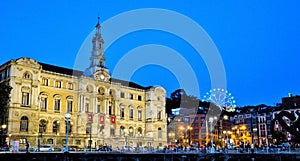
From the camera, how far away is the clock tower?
3055 inches

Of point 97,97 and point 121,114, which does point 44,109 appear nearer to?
point 97,97

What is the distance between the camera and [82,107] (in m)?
72.6

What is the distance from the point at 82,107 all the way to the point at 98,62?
14.5 metres

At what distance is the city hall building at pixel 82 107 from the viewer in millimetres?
62531

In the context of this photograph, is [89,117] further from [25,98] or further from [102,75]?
[25,98]

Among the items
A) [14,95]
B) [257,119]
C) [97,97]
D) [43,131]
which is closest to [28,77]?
[14,95]

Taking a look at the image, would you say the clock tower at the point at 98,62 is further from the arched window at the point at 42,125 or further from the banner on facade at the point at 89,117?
the arched window at the point at 42,125

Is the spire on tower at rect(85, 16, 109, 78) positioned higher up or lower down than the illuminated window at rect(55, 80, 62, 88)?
higher up

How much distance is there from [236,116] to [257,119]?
13572 mm

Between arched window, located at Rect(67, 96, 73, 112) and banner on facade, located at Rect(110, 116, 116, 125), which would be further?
banner on facade, located at Rect(110, 116, 116, 125)

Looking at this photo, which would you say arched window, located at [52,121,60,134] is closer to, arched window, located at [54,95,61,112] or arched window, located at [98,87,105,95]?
arched window, located at [54,95,61,112]

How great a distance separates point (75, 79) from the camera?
72750 mm

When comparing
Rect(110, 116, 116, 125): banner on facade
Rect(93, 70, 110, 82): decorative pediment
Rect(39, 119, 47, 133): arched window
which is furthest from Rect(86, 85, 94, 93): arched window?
Rect(39, 119, 47, 133): arched window

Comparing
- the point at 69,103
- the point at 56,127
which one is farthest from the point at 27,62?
the point at 56,127
